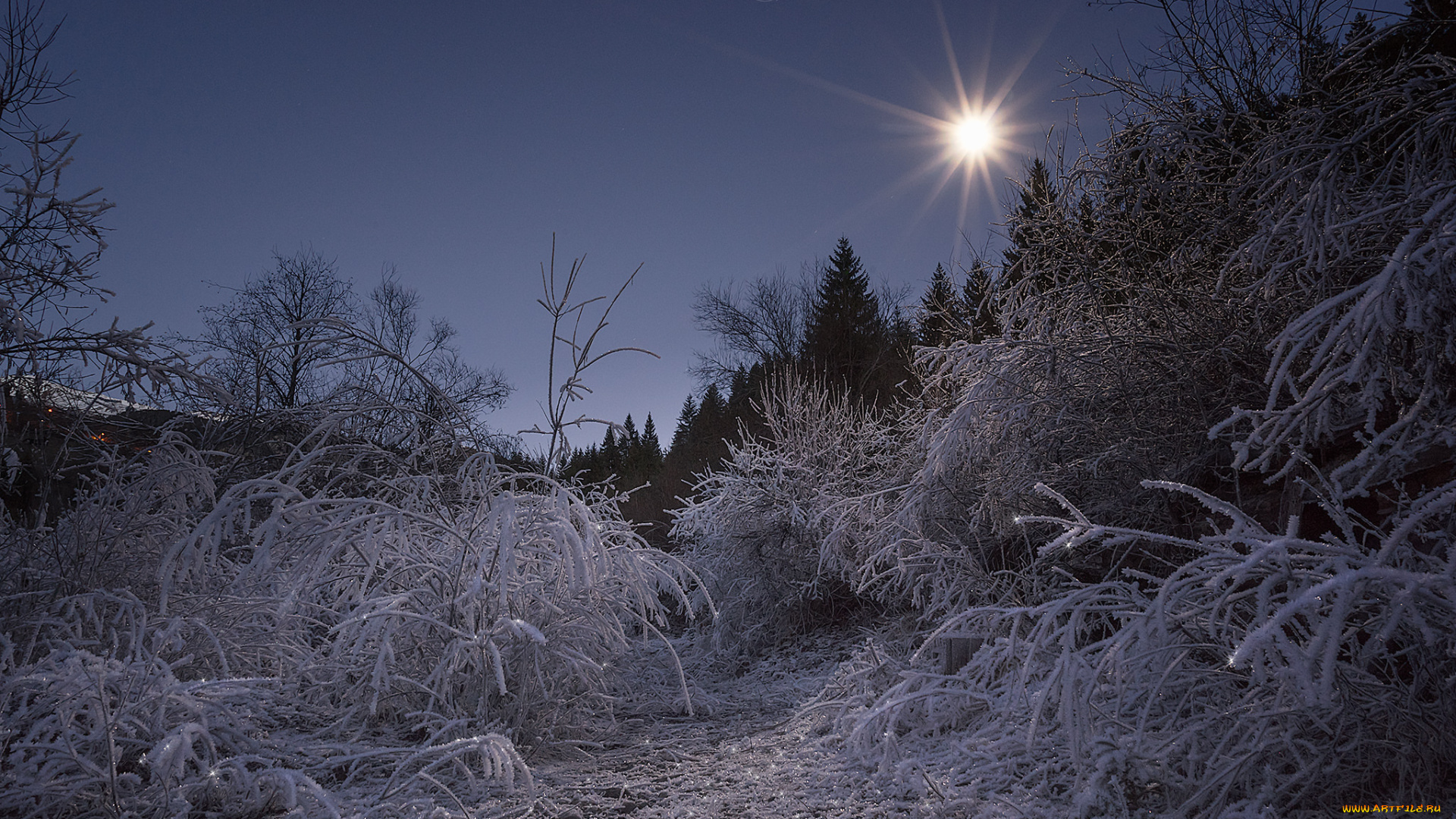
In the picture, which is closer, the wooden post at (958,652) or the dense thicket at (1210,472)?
the dense thicket at (1210,472)

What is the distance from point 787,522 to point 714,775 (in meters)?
4.39

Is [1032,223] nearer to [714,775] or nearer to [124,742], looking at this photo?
[714,775]

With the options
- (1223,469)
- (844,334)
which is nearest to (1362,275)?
(1223,469)

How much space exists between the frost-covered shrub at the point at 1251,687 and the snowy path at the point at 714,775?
42cm

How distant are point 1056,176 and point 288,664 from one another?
610 centimetres

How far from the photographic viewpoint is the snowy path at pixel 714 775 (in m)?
2.94

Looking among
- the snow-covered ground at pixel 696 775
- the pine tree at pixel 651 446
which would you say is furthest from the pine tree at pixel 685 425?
the snow-covered ground at pixel 696 775

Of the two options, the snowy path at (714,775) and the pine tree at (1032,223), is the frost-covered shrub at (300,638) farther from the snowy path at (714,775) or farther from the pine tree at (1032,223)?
the pine tree at (1032,223)

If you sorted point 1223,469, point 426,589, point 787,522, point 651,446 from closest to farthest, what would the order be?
point 426,589, point 1223,469, point 787,522, point 651,446

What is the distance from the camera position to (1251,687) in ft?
7.53

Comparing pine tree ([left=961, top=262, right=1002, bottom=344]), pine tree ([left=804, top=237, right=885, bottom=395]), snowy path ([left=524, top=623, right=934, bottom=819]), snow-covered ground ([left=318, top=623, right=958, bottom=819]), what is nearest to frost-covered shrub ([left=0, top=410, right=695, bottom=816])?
snow-covered ground ([left=318, top=623, right=958, bottom=819])

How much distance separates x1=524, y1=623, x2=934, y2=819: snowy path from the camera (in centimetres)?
294

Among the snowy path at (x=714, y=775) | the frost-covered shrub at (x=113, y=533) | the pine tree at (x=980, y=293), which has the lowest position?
the snowy path at (x=714, y=775)

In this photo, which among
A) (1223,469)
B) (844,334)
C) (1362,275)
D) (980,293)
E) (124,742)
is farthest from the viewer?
(844,334)
